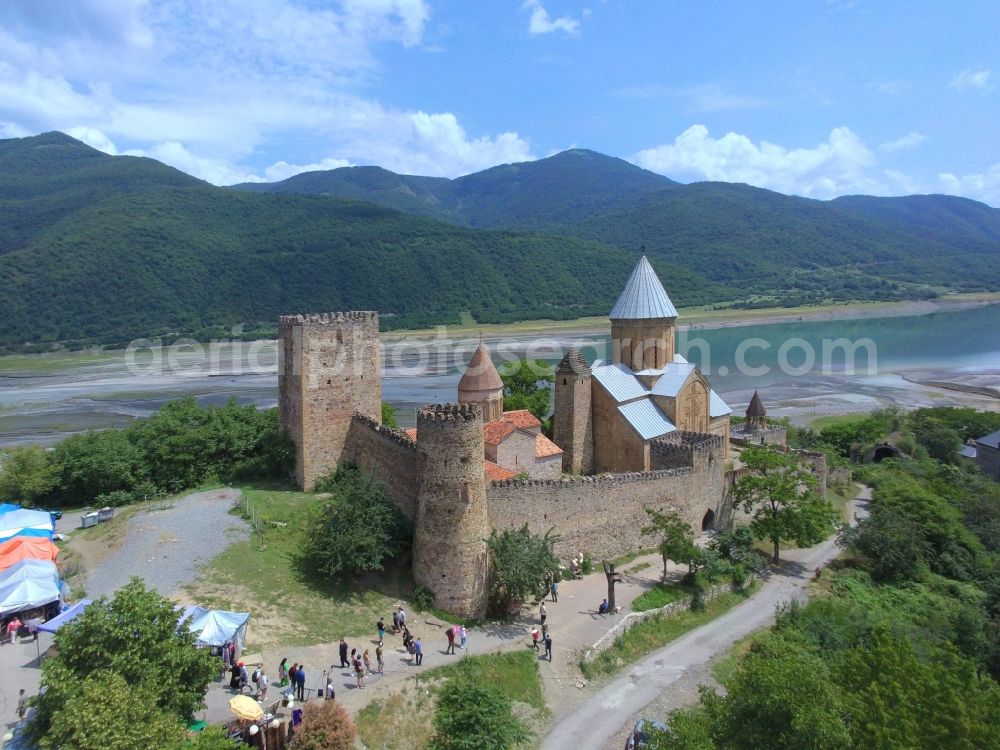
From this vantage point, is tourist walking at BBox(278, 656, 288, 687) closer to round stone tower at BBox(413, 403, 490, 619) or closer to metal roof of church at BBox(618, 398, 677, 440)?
round stone tower at BBox(413, 403, 490, 619)

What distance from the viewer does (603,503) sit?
1742 cm

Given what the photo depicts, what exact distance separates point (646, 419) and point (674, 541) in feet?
17.9

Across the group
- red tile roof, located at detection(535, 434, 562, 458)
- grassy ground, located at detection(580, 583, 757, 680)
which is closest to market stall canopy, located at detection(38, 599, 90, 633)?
grassy ground, located at detection(580, 583, 757, 680)

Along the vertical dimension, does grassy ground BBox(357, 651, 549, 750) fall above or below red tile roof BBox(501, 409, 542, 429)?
below

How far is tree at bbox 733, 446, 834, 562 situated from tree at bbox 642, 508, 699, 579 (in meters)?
3.04

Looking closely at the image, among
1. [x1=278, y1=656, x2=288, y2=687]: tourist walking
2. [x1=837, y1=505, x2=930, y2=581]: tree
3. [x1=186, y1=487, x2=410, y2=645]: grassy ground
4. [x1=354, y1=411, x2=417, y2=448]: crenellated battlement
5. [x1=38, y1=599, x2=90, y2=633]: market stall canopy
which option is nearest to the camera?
[x1=278, y1=656, x2=288, y2=687]: tourist walking

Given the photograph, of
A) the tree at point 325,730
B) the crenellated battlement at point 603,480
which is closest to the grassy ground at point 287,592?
the tree at point 325,730

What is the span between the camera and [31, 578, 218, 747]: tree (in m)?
8.34

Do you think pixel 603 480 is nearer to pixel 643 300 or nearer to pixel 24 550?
pixel 643 300

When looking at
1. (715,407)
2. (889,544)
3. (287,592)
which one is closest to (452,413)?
(287,592)

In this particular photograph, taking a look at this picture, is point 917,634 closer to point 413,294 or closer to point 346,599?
point 346,599

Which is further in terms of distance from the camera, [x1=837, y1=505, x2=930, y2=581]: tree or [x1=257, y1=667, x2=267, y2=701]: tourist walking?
[x1=837, y1=505, x2=930, y2=581]: tree

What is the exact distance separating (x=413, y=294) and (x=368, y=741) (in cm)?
8953

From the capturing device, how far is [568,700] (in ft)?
42.3
